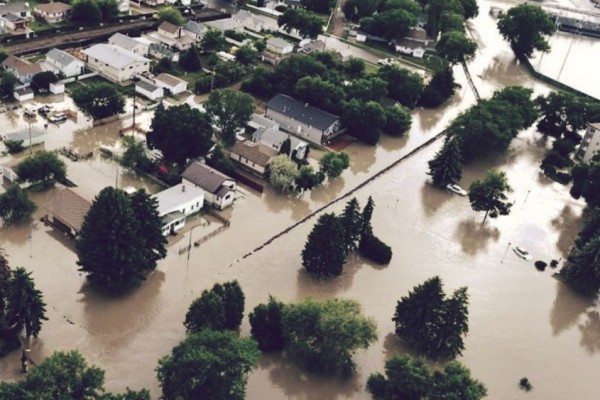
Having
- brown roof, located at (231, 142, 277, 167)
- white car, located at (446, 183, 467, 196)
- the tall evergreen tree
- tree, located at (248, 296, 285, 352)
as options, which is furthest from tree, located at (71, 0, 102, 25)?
tree, located at (248, 296, 285, 352)

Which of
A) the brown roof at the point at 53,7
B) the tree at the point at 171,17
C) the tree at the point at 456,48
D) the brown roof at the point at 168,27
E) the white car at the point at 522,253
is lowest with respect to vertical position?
the white car at the point at 522,253

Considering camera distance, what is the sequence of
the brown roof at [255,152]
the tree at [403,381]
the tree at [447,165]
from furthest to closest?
the tree at [447,165]
the brown roof at [255,152]
the tree at [403,381]

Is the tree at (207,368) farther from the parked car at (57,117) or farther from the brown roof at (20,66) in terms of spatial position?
the brown roof at (20,66)

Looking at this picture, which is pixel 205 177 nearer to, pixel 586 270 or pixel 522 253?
pixel 522 253

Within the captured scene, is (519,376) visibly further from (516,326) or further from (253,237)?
(253,237)

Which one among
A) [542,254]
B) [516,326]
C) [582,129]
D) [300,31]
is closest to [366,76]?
[300,31]

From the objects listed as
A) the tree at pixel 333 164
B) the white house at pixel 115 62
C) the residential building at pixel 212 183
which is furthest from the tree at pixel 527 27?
the residential building at pixel 212 183
